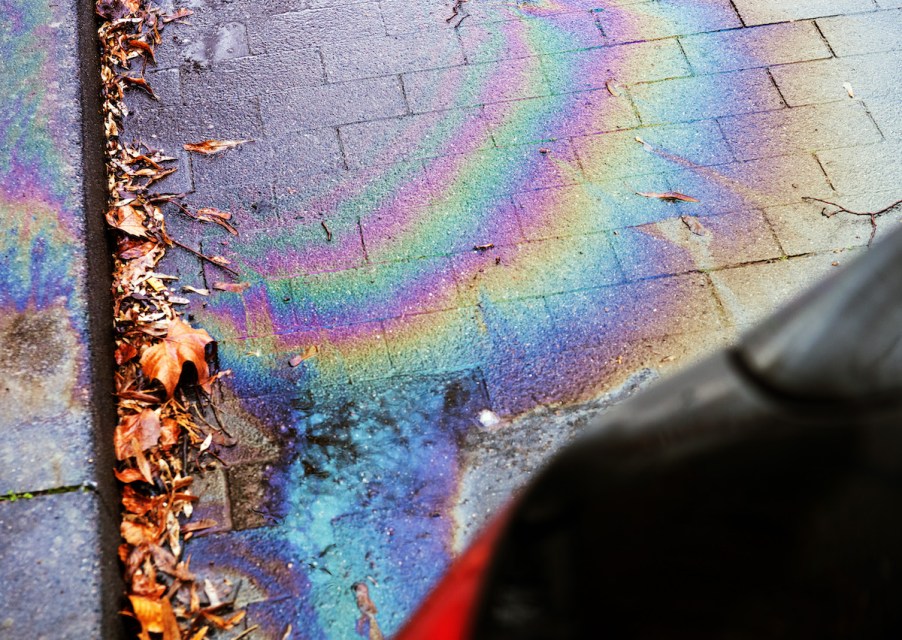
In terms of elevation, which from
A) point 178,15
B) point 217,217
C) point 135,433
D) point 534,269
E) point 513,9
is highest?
point 178,15

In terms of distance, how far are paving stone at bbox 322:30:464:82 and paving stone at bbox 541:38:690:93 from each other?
20.0 inches

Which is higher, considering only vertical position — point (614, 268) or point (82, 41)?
point (82, 41)

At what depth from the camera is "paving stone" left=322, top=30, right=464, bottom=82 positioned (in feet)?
15.1

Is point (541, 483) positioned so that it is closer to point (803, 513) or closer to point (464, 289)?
point (803, 513)

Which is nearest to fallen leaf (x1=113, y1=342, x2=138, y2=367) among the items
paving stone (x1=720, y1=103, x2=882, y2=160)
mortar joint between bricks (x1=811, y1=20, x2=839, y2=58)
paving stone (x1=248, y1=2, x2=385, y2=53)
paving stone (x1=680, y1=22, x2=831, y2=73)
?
paving stone (x1=248, y1=2, x2=385, y2=53)

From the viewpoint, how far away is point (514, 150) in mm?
4246

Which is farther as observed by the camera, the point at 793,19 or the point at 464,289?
the point at 793,19

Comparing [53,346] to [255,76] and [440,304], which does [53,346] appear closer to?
[440,304]

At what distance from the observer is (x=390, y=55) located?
15.3 ft

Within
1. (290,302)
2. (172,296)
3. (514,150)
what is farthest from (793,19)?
(172,296)

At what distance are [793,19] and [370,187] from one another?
2.49 meters

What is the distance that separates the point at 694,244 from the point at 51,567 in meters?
2.71

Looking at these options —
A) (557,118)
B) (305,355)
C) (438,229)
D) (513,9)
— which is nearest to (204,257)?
(305,355)

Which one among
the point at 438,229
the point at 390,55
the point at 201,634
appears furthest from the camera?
the point at 390,55
